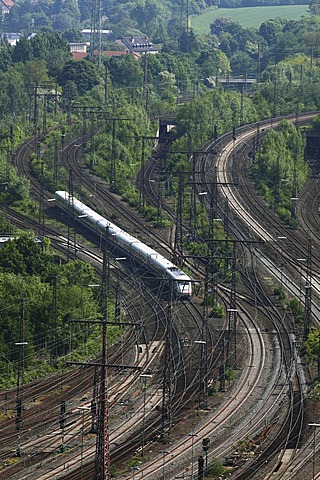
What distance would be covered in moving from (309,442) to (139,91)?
94.9 metres

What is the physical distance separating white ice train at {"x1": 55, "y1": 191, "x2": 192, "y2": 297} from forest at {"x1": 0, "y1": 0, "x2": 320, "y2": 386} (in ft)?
12.1

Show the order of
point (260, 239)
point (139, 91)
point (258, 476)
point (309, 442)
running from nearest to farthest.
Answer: point (258, 476) → point (309, 442) → point (260, 239) → point (139, 91)

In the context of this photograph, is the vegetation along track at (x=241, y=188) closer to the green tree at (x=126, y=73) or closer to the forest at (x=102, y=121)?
the forest at (x=102, y=121)

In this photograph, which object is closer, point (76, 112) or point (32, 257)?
point (32, 257)

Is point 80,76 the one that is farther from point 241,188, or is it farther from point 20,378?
point 20,378

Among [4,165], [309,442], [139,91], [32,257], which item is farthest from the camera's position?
[139,91]

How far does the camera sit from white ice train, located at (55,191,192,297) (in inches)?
3388

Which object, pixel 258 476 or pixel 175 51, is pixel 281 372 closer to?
pixel 258 476

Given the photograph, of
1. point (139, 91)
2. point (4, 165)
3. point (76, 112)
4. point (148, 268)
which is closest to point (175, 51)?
point (139, 91)

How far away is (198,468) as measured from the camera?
187 ft

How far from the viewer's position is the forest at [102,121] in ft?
256

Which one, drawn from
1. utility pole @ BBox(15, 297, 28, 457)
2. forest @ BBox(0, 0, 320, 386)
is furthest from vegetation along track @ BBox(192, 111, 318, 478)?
utility pole @ BBox(15, 297, 28, 457)

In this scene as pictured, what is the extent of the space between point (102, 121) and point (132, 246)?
41.4 metres

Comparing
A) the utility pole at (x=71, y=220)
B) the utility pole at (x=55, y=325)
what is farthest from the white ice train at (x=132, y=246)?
the utility pole at (x=55, y=325)
